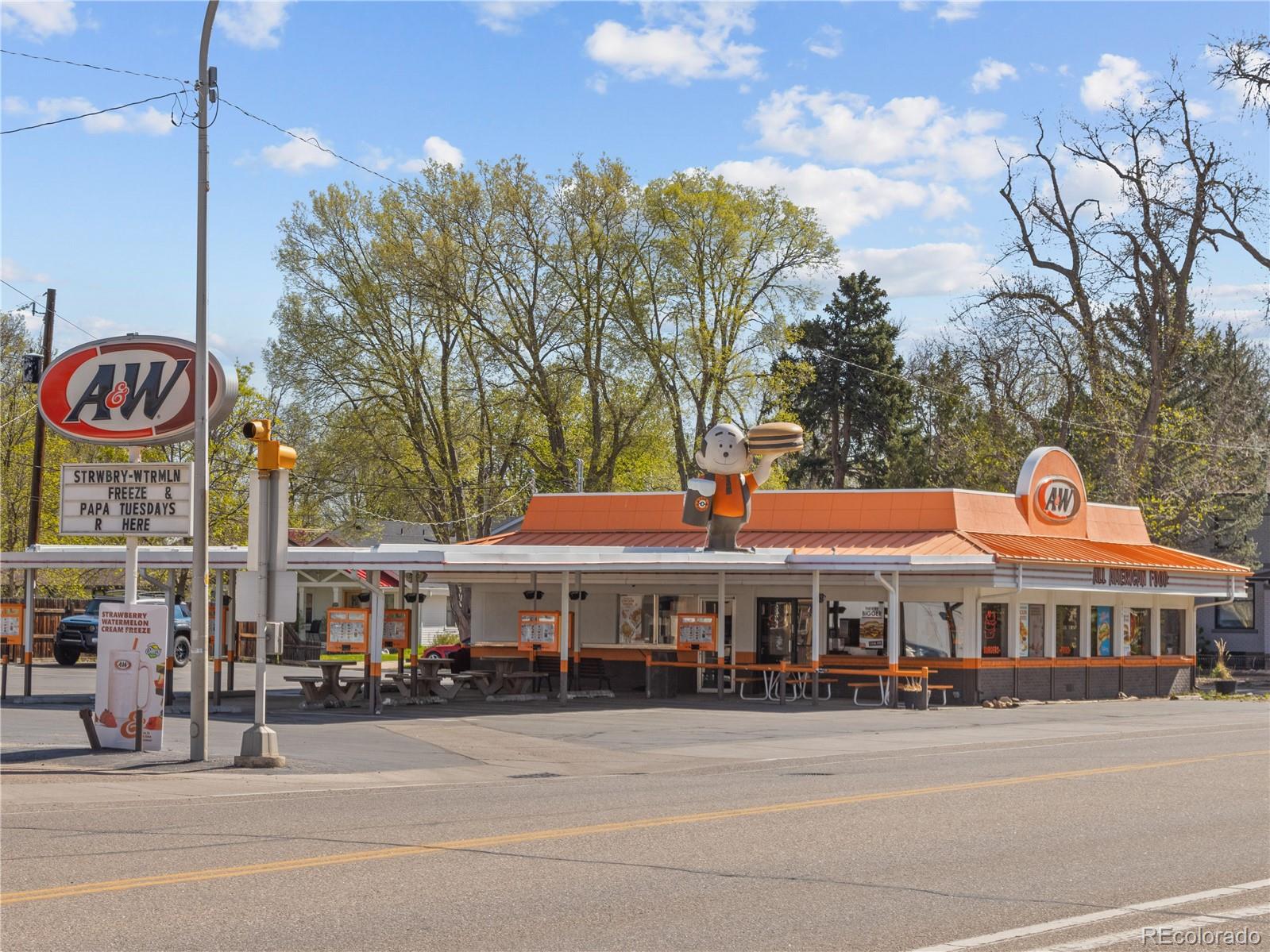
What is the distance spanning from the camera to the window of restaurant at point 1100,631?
34562mm

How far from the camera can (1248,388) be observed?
63812mm

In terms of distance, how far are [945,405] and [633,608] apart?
38347 mm

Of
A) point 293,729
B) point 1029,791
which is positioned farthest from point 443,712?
point 1029,791

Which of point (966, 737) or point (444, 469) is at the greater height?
point (444, 469)

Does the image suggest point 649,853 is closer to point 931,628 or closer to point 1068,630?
point 931,628

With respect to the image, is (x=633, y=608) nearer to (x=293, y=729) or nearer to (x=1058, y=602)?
(x=1058, y=602)

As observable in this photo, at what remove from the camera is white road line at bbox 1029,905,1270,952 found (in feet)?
24.0

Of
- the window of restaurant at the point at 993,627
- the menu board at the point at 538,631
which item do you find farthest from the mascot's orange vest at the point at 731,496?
the window of restaurant at the point at 993,627

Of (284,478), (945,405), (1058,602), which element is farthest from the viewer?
(945,405)

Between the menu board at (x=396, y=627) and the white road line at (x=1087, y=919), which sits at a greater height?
the menu board at (x=396, y=627)

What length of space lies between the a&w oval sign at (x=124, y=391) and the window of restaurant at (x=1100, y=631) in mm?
23261

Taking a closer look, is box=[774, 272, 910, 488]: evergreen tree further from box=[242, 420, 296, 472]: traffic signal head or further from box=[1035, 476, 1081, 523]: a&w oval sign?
box=[242, 420, 296, 472]: traffic signal head

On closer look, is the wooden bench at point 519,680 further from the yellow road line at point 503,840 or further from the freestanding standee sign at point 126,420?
the yellow road line at point 503,840

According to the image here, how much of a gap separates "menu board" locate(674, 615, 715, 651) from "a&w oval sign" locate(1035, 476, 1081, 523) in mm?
9529
